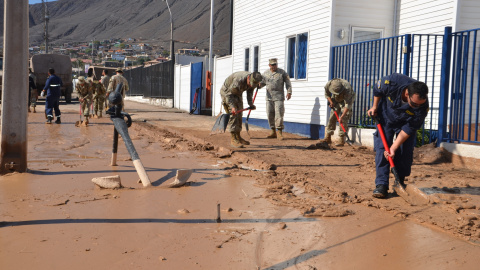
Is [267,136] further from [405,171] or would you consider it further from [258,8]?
[405,171]

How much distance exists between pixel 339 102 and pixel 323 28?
7.53 ft

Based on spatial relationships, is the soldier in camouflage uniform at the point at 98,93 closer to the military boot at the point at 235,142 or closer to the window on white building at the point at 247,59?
the window on white building at the point at 247,59

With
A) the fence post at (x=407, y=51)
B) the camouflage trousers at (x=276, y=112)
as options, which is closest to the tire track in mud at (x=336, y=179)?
the camouflage trousers at (x=276, y=112)

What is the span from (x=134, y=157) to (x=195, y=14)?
7463 inches

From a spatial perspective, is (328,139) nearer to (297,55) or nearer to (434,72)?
(434,72)

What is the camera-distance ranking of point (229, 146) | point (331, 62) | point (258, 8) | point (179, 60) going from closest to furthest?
point (229, 146) < point (331, 62) < point (258, 8) < point (179, 60)

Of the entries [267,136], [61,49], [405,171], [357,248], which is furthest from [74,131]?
[61,49]

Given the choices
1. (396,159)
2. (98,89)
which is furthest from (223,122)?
(98,89)

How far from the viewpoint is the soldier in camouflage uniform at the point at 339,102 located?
10539mm

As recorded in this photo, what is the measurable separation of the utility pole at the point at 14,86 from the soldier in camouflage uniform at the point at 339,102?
6.14 meters

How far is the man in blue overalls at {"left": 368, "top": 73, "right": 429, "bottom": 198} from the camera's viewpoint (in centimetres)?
549

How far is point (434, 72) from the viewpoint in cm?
913

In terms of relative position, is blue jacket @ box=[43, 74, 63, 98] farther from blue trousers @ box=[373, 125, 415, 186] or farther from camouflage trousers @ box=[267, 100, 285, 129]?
blue trousers @ box=[373, 125, 415, 186]

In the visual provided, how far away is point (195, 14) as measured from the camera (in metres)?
190
